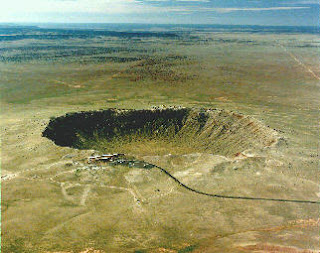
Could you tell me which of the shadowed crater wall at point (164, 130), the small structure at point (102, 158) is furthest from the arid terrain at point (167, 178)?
the small structure at point (102, 158)

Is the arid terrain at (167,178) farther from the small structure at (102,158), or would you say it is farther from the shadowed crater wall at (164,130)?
the small structure at (102,158)

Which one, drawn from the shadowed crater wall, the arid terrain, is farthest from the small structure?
the shadowed crater wall

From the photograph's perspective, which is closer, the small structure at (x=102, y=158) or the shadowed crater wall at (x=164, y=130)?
the small structure at (x=102, y=158)

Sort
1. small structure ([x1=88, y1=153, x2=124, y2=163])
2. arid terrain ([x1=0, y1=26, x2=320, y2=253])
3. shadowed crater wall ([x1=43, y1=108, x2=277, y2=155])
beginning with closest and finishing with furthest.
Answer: arid terrain ([x1=0, y1=26, x2=320, y2=253])
small structure ([x1=88, y1=153, x2=124, y2=163])
shadowed crater wall ([x1=43, y1=108, x2=277, y2=155])

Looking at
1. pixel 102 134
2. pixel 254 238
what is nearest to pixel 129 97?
pixel 102 134

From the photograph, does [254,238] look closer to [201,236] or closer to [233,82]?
[201,236]

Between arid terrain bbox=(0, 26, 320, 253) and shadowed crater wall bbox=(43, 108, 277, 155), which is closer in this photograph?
arid terrain bbox=(0, 26, 320, 253)

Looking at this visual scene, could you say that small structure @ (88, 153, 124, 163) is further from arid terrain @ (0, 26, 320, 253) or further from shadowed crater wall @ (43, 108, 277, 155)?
shadowed crater wall @ (43, 108, 277, 155)

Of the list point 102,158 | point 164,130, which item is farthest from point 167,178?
point 164,130

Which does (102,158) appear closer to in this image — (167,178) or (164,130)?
(167,178)
